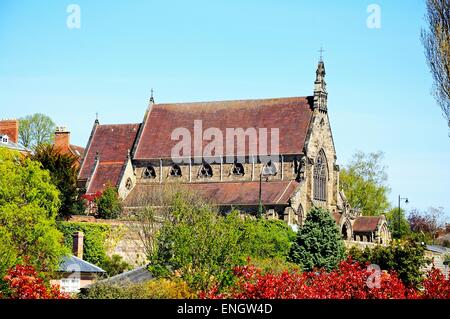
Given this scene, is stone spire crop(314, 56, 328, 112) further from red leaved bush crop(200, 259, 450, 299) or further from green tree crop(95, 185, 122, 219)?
red leaved bush crop(200, 259, 450, 299)

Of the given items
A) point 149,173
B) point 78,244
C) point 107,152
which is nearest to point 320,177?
point 149,173

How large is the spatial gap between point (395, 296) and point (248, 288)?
471cm

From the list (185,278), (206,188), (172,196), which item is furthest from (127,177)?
(185,278)

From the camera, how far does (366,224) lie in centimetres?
8394

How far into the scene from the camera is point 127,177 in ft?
266

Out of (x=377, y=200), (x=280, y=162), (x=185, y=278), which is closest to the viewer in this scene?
(x=185, y=278)

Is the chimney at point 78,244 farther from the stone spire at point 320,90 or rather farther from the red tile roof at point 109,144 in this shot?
the stone spire at point 320,90

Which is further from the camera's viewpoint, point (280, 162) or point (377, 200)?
point (377, 200)

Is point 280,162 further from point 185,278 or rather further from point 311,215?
point 185,278

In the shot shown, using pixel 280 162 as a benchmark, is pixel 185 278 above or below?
below

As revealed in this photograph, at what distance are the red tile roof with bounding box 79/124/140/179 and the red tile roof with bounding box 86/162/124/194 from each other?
1.92 feet
